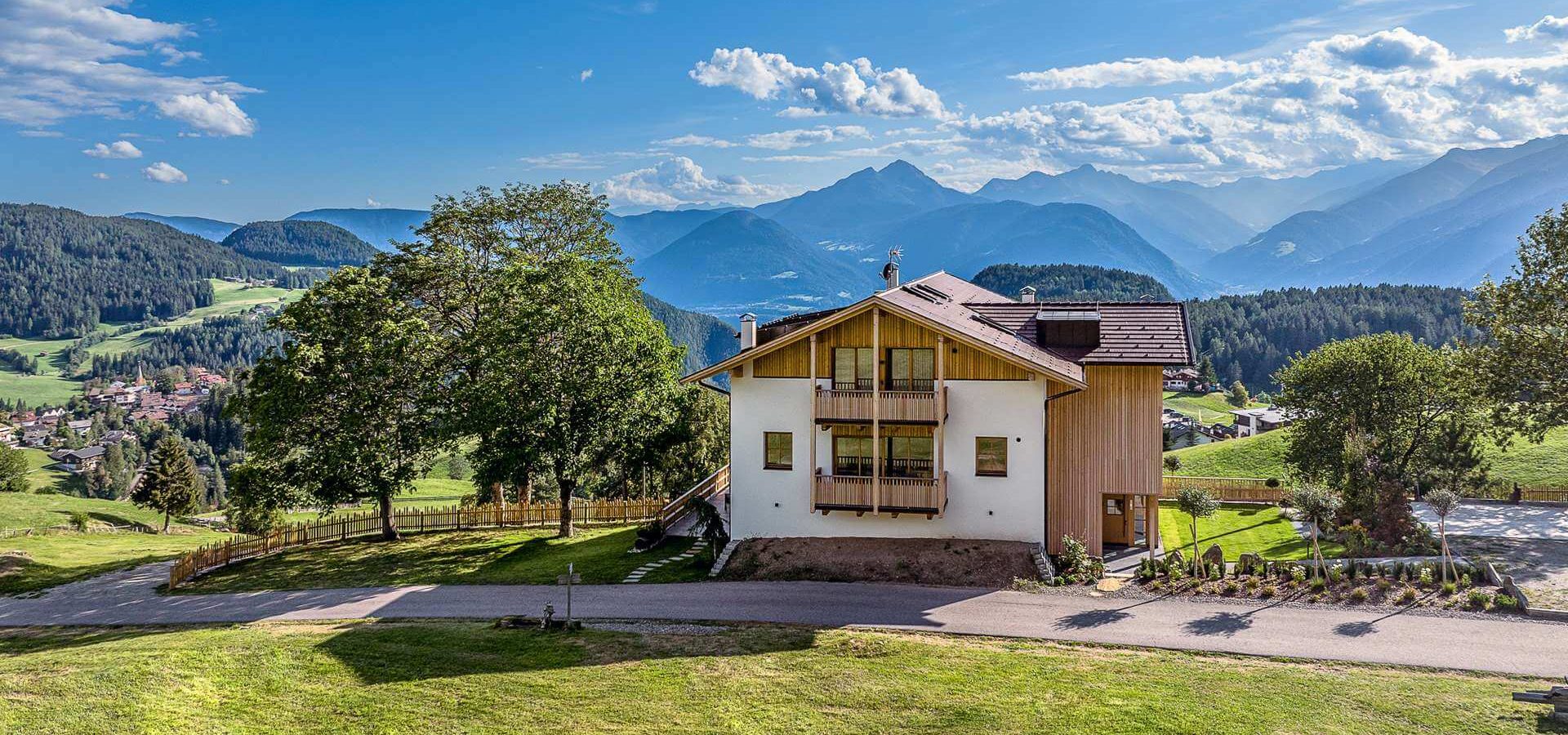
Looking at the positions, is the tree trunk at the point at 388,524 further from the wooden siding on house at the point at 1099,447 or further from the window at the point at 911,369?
the wooden siding on house at the point at 1099,447

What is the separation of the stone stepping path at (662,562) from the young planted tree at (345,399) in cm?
1036

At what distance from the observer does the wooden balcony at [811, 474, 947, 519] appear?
1024 inches

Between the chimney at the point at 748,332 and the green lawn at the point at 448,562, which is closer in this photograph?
the green lawn at the point at 448,562

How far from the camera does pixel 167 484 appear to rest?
179 ft

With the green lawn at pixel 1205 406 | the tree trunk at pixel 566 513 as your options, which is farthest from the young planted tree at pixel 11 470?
the green lawn at pixel 1205 406

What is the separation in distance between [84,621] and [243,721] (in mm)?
13755

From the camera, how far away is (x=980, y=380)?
87.2 ft

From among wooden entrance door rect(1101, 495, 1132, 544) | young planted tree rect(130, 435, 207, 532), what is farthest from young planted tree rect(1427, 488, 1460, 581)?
young planted tree rect(130, 435, 207, 532)

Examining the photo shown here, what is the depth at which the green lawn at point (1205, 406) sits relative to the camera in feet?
355

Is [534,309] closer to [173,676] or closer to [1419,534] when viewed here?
[173,676]

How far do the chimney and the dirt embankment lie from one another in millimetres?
7522

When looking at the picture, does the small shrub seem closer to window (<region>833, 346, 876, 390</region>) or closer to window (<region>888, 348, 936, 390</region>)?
window (<region>888, 348, 936, 390</region>)

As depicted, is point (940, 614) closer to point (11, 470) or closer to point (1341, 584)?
point (1341, 584)

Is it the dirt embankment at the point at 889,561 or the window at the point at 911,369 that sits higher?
the window at the point at 911,369
